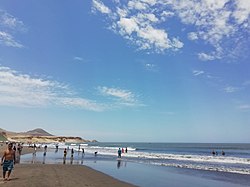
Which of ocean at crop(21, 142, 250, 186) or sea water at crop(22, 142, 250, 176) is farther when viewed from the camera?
sea water at crop(22, 142, 250, 176)

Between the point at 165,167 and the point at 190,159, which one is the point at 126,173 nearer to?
the point at 165,167

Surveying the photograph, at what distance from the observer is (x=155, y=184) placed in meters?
18.6

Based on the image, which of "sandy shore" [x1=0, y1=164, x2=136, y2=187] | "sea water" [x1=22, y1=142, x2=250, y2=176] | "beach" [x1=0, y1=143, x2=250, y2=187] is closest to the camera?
"sandy shore" [x1=0, y1=164, x2=136, y2=187]

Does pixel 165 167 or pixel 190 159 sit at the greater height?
pixel 190 159

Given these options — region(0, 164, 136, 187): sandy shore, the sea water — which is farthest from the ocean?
region(0, 164, 136, 187): sandy shore

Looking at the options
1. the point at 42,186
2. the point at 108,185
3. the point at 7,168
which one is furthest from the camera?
the point at 108,185

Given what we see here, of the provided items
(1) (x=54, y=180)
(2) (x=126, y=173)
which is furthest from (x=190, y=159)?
(1) (x=54, y=180)

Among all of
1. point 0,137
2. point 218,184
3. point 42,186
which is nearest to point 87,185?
point 42,186

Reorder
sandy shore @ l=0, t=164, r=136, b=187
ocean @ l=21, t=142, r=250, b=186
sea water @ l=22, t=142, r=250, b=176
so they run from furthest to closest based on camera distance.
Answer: sea water @ l=22, t=142, r=250, b=176
ocean @ l=21, t=142, r=250, b=186
sandy shore @ l=0, t=164, r=136, b=187

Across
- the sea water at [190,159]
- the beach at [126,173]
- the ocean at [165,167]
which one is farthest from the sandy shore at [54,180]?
the sea water at [190,159]

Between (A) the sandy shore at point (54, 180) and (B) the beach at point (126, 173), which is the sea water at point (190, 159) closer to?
(B) the beach at point (126, 173)

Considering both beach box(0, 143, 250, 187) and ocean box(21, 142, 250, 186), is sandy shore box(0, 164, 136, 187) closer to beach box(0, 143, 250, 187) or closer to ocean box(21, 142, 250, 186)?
beach box(0, 143, 250, 187)

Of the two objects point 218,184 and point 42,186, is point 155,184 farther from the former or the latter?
point 42,186

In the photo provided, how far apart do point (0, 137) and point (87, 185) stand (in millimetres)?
21382
